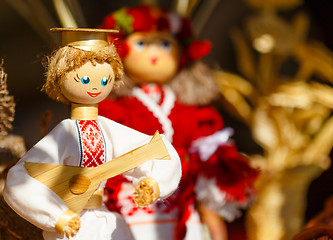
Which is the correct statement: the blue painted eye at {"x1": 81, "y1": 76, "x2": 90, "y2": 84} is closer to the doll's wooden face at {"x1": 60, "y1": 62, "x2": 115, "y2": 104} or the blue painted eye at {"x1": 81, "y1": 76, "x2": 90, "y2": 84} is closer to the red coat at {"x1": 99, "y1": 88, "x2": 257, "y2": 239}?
the doll's wooden face at {"x1": 60, "y1": 62, "x2": 115, "y2": 104}

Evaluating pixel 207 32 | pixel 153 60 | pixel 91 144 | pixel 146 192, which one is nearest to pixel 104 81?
pixel 91 144

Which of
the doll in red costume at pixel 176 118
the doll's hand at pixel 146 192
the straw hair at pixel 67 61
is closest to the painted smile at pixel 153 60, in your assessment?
the doll in red costume at pixel 176 118

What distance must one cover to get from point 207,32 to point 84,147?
1.36m

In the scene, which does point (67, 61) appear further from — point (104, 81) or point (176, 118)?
point (176, 118)

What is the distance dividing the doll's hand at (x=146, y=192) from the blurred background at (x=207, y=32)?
0.97 meters

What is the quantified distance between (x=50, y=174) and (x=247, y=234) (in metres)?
1.30

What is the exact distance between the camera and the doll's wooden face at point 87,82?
1.04 metres

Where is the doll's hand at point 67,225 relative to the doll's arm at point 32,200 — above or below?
below

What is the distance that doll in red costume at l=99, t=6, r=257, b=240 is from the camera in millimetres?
1522

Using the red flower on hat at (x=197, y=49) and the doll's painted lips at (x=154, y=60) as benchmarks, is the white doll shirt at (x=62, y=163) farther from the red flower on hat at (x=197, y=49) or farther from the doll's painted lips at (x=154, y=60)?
the red flower on hat at (x=197, y=49)

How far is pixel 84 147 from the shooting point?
106 centimetres

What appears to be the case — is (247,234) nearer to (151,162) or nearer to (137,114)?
(137,114)

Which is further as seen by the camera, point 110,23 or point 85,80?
point 110,23

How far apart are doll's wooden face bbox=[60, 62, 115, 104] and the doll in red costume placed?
0.43 metres
